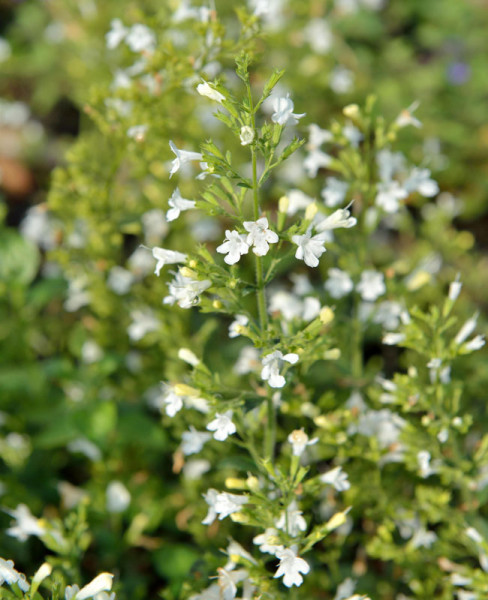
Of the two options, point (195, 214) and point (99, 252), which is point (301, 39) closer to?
point (195, 214)

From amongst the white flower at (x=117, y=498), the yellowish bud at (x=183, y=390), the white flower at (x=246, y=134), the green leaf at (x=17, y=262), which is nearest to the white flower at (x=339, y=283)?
the yellowish bud at (x=183, y=390)

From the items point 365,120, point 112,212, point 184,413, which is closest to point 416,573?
point 184,413

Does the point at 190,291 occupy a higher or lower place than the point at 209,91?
lower

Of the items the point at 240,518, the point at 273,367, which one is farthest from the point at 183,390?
the point at 240,518

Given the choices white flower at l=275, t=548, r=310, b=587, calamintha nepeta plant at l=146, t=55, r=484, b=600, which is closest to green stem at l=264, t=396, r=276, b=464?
calamintha nepeta plant at l=146, t=55, r=484, b=600

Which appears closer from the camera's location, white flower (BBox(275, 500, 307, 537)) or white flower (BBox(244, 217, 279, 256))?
white flower (BBox(244, 217, 279, 256))

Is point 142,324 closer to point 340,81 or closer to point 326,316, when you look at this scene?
point 326,316

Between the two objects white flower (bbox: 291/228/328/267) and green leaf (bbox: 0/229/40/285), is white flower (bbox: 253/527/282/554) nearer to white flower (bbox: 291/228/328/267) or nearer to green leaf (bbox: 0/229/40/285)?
white flower (bbox: 291/228/328/267)
